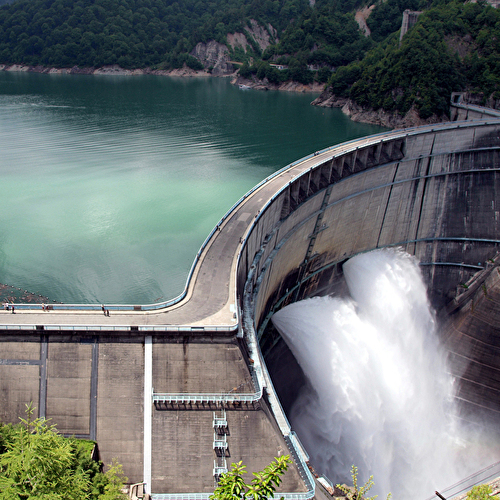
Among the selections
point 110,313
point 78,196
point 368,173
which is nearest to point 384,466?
point 110,313

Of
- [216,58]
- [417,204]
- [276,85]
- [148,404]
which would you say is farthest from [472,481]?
[216,58]

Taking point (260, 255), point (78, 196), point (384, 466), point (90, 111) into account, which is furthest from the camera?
point (90, 111)

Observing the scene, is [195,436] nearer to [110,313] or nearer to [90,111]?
[110,313]

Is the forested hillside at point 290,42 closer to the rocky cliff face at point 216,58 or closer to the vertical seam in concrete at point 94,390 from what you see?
the rocky cliff face at point 216,58

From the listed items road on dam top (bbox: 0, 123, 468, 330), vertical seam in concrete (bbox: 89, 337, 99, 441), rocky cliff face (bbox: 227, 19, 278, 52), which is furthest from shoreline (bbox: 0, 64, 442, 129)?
vertical seam in concrete (bbox: 89, 337, 99, 441)

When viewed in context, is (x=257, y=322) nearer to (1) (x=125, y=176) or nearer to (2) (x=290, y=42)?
(1) (x=125, y=176)
